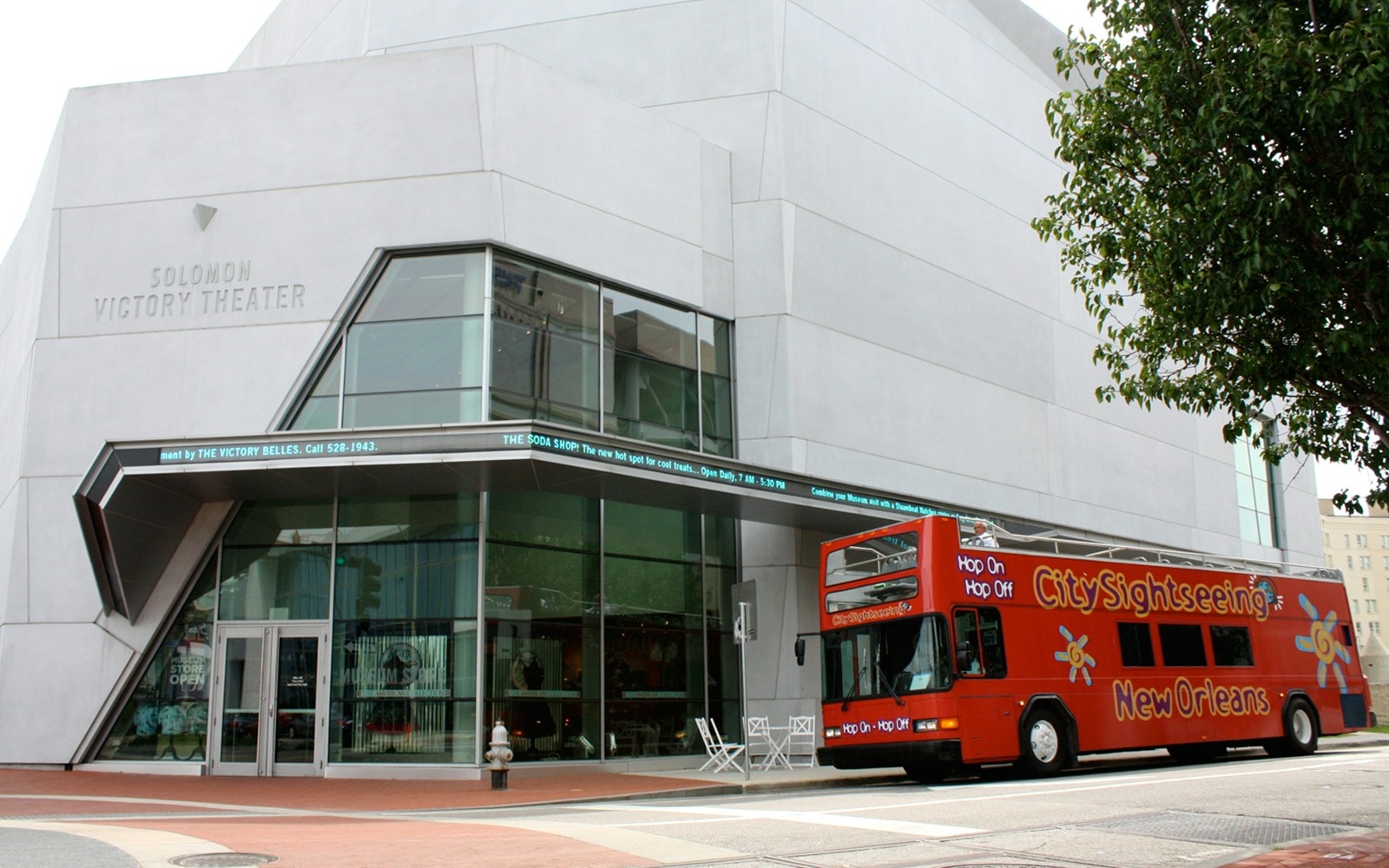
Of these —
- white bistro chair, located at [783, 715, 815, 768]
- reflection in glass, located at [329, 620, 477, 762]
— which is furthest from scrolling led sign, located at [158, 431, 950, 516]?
white bistro chair, located at [783, 715, 815, 768]

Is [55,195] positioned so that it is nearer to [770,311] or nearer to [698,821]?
[770,311]

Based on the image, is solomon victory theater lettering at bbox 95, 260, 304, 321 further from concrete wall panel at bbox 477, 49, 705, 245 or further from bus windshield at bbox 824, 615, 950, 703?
bus windshield at bbox 824, 615, 950, 703

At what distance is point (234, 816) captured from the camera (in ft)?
39.5

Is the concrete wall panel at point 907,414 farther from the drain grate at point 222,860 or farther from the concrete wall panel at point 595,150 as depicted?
the drain grate at point 222,860

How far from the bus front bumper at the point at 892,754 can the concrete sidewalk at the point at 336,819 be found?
87 centimetres

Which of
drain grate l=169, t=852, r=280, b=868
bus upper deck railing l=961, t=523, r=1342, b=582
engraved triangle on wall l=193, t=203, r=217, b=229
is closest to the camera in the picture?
drain grate l=169, t=852, r=280, b=868

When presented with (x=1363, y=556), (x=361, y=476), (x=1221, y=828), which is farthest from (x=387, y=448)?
(x=1363, y=556)

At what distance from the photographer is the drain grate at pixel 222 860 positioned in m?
7.50

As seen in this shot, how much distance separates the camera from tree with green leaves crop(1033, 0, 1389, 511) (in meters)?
8.49

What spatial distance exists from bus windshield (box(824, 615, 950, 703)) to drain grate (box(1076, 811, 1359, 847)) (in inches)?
190

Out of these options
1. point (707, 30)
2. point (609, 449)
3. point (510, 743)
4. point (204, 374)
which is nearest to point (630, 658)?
point (510, 743)

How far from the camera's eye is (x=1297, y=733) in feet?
68.7

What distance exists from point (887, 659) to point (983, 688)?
1.38 m

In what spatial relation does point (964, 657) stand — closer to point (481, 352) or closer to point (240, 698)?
point (481, 352)
